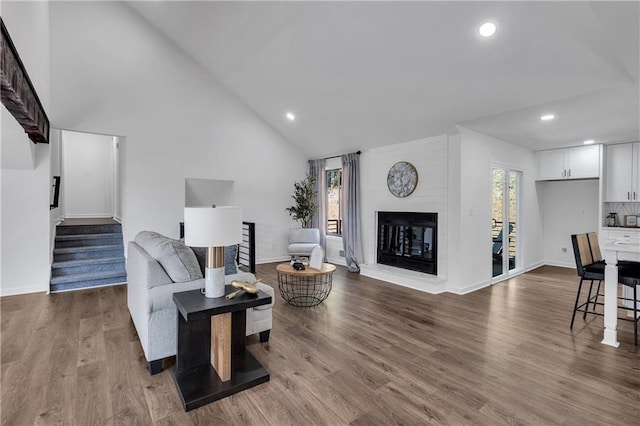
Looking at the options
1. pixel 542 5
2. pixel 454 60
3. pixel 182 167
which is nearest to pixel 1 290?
pixel 182 167

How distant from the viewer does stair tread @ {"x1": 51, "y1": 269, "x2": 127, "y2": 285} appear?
4.54 m

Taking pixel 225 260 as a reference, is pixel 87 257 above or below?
below

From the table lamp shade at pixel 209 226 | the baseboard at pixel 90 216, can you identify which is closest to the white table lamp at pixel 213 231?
the table lamp shade at pixel 209 226

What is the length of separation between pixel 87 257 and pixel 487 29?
6.47m

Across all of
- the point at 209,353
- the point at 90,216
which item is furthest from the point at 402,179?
the point at 90,216

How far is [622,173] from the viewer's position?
535cm

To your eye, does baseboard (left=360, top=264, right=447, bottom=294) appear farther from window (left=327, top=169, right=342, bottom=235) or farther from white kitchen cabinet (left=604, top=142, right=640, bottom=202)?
white kitchen cabinet (left=604, top=142, right=640, bottom=202)

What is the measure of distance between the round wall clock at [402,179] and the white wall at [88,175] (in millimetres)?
6821

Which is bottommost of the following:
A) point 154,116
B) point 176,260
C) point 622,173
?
point 176,260

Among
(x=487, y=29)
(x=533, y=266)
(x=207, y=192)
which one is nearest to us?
(x=487, y=29)

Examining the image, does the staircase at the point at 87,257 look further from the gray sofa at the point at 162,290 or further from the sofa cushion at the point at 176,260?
the sofa cushion at the point at 176,260

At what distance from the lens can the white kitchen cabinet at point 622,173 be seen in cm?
521

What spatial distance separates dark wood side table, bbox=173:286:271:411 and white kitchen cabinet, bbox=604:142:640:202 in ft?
21.5

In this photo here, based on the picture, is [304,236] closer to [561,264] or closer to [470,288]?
[470,288]
